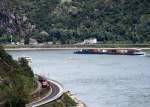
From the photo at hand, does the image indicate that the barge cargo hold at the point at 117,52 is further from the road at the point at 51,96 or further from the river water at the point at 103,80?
the road at the point at 51,96

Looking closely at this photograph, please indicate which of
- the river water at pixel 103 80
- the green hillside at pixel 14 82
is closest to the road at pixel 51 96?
the green hillside at pixel 14 82

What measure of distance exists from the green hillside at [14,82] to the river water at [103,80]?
7.52 meters

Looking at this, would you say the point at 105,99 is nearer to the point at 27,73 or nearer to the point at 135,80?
the point at 27,73

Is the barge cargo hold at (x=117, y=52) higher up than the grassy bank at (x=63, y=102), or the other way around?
the grassy bank at (x=63, y=102)

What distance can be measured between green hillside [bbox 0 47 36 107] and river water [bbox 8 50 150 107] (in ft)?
24.7

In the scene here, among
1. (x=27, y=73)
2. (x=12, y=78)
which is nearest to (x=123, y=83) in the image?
(x=27, y=73)

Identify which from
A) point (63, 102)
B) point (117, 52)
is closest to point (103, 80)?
point (63, 102)

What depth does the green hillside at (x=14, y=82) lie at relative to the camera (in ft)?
203

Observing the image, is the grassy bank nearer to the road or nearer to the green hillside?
the road

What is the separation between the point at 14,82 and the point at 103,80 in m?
40.9

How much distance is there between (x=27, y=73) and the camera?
3386 inches

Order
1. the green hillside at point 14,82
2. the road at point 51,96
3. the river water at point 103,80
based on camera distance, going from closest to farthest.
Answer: the green hillside at point 14,82 → the road at point 51,96 → the river water at point 103,80

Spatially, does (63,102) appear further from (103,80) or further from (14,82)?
(103,80)

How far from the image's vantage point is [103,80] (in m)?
114
